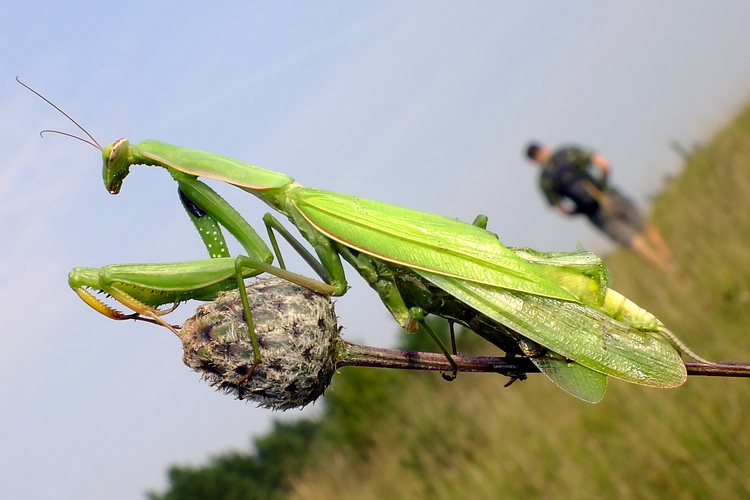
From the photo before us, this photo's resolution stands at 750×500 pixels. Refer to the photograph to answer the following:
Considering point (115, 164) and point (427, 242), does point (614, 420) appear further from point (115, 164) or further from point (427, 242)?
point (115, 164)

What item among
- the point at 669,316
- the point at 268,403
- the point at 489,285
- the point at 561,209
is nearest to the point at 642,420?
the point at 669,316

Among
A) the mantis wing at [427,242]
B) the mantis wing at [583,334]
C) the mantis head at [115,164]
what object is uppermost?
the mantis head at [115,164]

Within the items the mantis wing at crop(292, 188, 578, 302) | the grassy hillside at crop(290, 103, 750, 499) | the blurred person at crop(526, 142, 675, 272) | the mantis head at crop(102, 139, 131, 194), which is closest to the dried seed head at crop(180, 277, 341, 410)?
the grassy hillside at crop(290, 103, 750, 499)

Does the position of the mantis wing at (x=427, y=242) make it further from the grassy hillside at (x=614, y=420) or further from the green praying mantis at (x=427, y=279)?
the grassy hillside at (x=614, y=420)

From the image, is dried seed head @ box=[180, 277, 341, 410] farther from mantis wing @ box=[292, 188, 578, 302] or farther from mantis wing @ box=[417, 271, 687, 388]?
mantis wing @ box=[417, 271, 687, 388]

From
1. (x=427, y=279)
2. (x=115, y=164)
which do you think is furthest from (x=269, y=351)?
(x=115, y=164)

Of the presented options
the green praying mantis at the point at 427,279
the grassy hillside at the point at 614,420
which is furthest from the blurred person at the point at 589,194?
the green praying mantis at the point at 427,279
